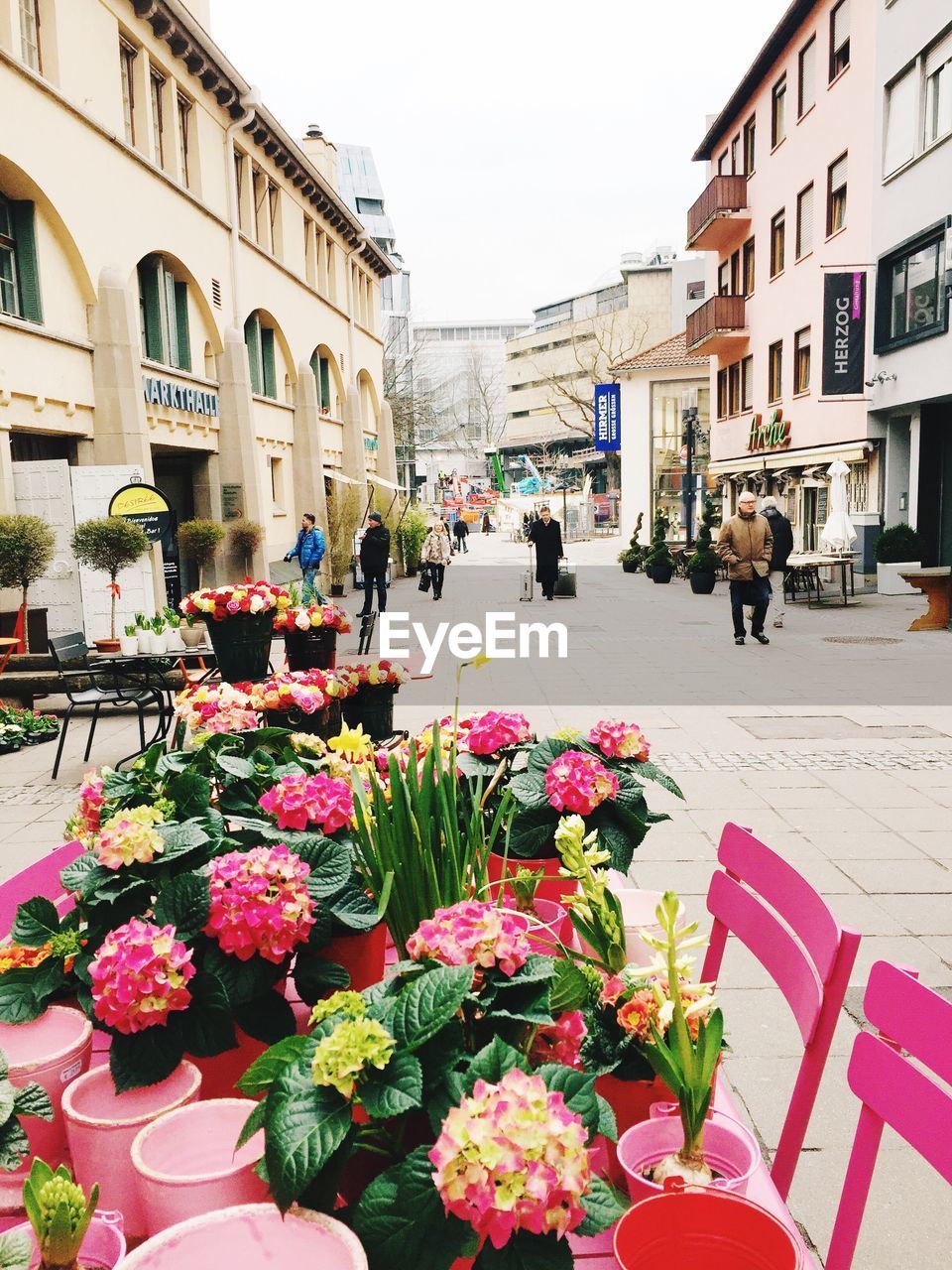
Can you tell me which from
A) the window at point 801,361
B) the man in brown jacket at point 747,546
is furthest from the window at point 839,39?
the man in brown jacket at point 747,546

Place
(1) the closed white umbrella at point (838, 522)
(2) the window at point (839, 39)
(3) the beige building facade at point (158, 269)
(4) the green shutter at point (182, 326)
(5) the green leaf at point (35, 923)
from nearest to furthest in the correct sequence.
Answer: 1. (5) the green leaf at point (35, 923)
2. (3) the beige building facade at point (158, 269)
3. (4) the green shutter at point (182, 326)
4. (1) the closed white umbrella at point (838, 522)
5. (2) the window at point (839, 39)

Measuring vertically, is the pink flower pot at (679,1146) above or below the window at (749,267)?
below

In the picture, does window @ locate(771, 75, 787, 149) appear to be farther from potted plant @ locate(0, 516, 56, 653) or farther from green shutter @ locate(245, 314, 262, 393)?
potted plant @ locate(0, 516, 56, 653)

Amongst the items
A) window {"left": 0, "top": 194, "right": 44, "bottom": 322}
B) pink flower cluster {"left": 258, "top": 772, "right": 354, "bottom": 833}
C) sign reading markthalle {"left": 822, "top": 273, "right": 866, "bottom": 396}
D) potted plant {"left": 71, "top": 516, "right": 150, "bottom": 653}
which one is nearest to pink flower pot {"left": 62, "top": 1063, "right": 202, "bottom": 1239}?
pink flower cluster {"left": 258, "top": 772, "right": 354, "bottom": 833}

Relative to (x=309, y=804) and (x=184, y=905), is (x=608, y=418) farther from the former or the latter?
(x=184, y=905)

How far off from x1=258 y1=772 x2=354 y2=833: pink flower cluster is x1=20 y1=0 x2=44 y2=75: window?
13.9 m

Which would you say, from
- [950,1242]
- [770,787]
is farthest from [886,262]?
[950,1242]

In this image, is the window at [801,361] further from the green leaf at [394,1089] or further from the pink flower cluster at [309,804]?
the green leaf at [394,1089]

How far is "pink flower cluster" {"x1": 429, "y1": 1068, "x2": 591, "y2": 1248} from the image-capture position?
3.40ft

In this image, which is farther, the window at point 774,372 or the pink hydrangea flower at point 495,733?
the window at point 774,372

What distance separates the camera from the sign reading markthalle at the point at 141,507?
1221cm

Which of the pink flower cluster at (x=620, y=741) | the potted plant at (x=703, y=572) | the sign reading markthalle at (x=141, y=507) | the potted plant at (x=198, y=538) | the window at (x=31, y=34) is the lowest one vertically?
the potted plant at (x=703, y=572)

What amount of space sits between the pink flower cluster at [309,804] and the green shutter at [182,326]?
1729 cm

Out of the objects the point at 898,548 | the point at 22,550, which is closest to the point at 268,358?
the point at 898,548
